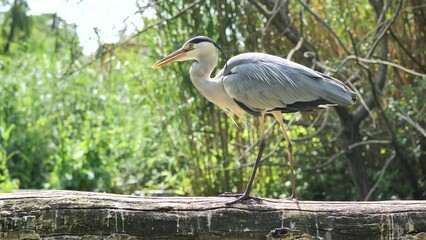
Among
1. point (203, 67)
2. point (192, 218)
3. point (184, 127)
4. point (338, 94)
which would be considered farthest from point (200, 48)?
point (184, 127)

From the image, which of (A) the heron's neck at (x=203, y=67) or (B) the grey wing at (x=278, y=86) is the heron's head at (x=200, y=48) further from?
(B) the grey wing at (x=278, y=86)

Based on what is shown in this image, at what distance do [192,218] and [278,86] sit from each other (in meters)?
1.02

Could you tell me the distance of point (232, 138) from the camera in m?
7.07

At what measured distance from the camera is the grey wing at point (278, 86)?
4109 mm

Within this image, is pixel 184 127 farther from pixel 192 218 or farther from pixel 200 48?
pixel 192 218

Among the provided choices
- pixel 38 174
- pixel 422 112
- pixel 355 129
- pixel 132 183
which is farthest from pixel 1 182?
pixel 422 112

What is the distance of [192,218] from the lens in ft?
11.4

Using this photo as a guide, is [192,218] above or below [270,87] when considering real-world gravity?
below

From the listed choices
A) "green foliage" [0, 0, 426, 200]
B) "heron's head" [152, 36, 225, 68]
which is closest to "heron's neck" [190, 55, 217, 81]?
"heron's head" [152, 36, 225, 68]

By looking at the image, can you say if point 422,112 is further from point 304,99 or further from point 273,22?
point 304,99

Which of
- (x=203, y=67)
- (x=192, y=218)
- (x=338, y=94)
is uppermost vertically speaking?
(x=203, y=67)

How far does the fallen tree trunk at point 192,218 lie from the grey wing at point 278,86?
2.12 ft

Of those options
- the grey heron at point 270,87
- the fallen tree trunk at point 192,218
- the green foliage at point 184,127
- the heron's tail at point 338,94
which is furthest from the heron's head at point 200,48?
the green foliage at point 184,127

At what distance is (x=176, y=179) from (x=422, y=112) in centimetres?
268
